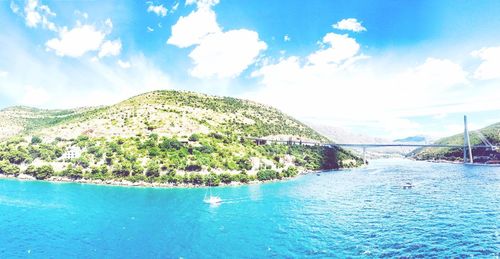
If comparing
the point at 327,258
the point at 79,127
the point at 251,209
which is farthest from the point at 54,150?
the point at 327,258

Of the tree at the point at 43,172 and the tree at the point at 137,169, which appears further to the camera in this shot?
the tree at the point at 43,172

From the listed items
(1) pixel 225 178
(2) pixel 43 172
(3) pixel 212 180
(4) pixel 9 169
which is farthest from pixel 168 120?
(4) pixel 9 169

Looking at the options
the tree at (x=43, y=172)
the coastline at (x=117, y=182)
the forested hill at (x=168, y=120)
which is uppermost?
the forested hill at (x=168, y=120)

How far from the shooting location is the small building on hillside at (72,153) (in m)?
Answer: 89.1

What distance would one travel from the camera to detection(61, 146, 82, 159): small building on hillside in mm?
89075

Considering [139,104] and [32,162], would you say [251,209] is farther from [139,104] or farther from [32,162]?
[139,104]

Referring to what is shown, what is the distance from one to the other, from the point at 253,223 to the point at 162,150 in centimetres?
5207

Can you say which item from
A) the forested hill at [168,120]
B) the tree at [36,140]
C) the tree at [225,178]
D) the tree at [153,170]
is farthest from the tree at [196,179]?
the tree at [36,140]

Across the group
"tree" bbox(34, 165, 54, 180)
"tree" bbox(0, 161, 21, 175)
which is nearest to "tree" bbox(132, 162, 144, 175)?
"tree" bbox(34, 165, 54, 180)

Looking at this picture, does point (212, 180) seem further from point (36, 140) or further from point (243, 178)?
point (36, 140)

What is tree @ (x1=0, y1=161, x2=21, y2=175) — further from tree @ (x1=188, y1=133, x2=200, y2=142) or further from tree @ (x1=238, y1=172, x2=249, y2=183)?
tree @ (x1=238, y1=172, x2=249, y2=183)

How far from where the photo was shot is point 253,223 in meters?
44.0

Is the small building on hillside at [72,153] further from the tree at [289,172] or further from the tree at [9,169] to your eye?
the tree at [289,172]

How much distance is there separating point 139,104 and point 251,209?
92.9 meters
